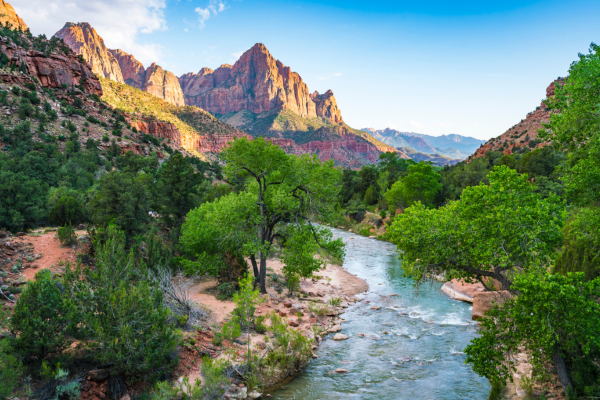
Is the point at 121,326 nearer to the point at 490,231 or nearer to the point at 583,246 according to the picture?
the point at 490,231

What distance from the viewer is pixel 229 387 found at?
9.05 m

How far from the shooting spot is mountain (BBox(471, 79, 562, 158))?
201 feet

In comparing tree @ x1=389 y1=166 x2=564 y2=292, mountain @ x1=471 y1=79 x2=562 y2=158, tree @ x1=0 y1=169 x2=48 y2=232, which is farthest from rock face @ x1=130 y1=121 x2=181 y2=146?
tree @ x1=389 y1=166 x2=564 y2=292

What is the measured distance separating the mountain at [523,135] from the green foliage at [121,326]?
224 ft

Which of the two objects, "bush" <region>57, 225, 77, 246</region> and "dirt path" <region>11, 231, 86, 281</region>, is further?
"bush" <region>57, 225, 77, 246</region>

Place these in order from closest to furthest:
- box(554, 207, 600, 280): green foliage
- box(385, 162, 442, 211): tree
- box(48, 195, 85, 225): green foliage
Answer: box(554, 207, 600, 280): green foliage < box(48, 195, 85, 225): green foliage < box(385, 162, 442, 211): tree

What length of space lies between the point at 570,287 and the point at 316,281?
56.5 ft

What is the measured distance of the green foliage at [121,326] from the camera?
780cm

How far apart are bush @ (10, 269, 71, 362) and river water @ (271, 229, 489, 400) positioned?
616 centimetres

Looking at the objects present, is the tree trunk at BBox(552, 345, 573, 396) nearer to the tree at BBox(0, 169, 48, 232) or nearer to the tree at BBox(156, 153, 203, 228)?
the tree at BBox(0, 169, 48, 232)

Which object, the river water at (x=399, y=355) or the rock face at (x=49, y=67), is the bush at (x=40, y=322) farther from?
the rock face at (x=49, y=67)

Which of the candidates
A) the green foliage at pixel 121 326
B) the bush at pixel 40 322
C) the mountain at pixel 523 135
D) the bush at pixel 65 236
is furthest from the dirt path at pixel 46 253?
the mountain at pixel 523 135

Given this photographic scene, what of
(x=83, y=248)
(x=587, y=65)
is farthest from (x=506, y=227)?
(x=83, y=248)

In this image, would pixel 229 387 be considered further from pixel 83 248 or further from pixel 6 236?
pixel 6 236
